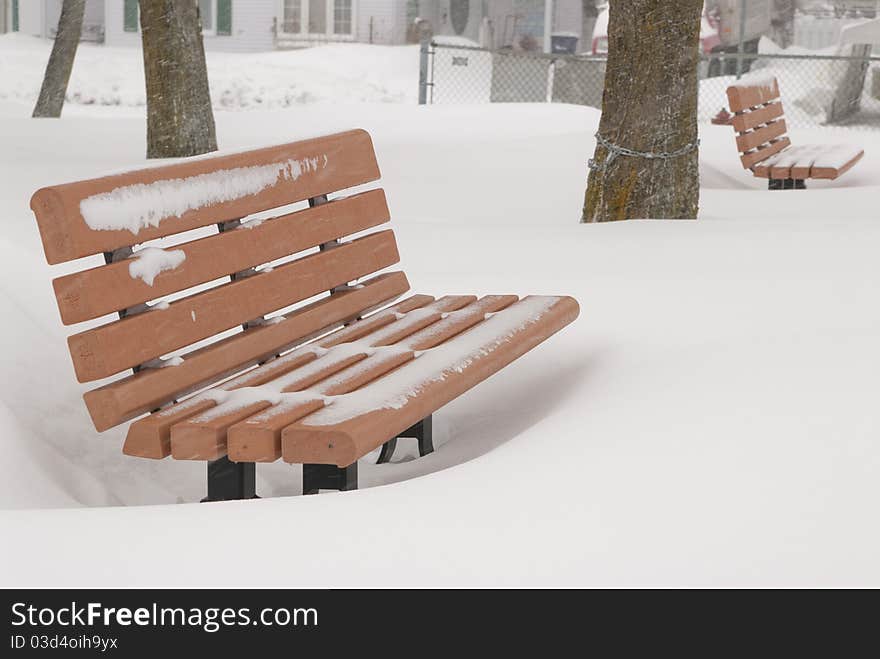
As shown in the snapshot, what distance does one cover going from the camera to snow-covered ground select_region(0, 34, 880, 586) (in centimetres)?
238

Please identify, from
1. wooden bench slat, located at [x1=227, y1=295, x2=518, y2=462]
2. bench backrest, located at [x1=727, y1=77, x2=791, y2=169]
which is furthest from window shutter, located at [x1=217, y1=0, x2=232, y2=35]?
wooden bench slat, located at [x1=227, y1=295, x2=518, y2=462]

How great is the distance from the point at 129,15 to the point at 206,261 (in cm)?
2907

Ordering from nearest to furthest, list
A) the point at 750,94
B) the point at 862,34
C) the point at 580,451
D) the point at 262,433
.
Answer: the point at 262,433, the point at 580,451, the point at 750,94, the point at 862,34

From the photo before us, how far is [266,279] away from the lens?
3691mm

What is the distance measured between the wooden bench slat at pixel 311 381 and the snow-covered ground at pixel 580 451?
0.73ft

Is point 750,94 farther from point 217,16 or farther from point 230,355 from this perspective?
point 217,16

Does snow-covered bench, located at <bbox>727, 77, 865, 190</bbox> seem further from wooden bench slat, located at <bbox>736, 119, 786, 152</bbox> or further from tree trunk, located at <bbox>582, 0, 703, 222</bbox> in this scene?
tree trunk, located at <bbox>582, 0, 703, 222</bbox>

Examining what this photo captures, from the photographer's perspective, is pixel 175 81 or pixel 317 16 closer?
pixel 175 81

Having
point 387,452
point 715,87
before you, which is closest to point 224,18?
point 715,87

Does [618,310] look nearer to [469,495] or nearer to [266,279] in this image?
[266,279]

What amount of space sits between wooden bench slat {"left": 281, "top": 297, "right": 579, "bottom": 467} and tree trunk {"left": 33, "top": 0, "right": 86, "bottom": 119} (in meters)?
11.9

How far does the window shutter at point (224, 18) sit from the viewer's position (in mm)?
30266

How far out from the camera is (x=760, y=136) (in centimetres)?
1020

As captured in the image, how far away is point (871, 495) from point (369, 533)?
38.6 inches
